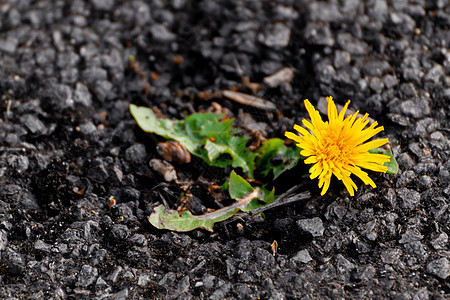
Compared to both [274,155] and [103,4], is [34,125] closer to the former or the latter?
[103,4]

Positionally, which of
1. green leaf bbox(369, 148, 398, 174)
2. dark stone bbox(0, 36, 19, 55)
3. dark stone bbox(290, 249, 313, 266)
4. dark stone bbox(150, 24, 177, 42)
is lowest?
dark stone bbox(290, 249, 313, 266)

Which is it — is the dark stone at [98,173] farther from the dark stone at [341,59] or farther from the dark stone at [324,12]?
the dark stone at [324,12]

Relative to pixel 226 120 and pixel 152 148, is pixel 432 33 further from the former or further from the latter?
pixel 152 148

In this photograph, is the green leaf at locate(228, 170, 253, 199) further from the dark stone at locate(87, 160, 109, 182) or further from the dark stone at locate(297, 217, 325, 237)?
the dark stone at locate(87, 160, 109, 182)

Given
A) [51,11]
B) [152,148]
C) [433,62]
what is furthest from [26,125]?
[433,62]

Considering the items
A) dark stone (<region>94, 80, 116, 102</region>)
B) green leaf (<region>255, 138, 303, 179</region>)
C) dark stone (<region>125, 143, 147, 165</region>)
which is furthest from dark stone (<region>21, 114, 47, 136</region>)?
green leaf (<region>255, 138, 303, 179</region>)

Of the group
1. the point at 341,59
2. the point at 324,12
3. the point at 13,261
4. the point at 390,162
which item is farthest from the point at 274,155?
the point at 13,261
